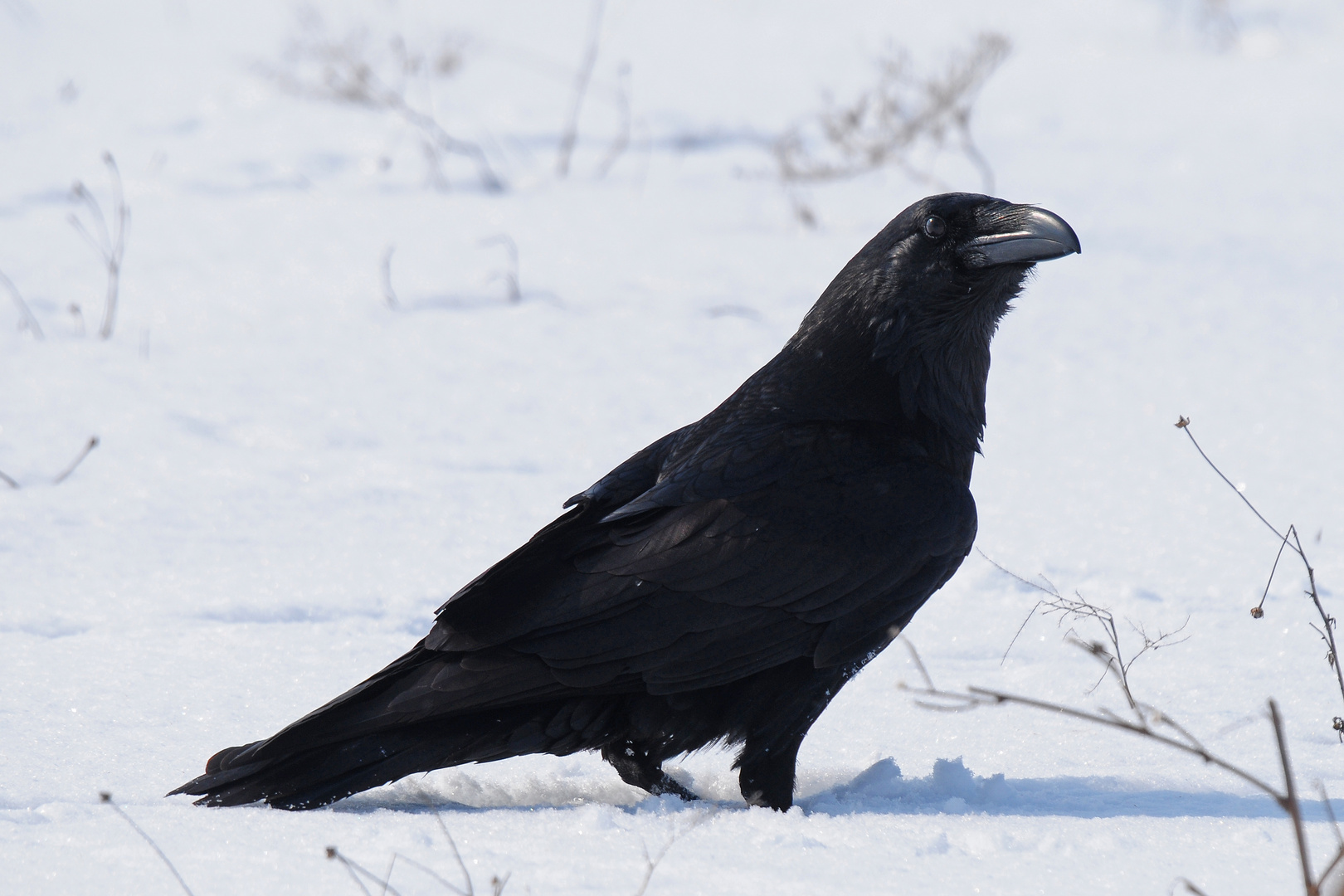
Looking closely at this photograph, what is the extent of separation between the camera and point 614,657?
2.62 metres

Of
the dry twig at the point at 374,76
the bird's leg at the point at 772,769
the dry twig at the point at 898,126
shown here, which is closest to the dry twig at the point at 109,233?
the dry twig at the point at 374,76

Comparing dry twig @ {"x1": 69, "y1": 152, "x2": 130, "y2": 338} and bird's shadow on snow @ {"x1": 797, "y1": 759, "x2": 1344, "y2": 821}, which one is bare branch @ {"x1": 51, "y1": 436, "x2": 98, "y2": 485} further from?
bird's shadow on snow @ {"x1": 797, "y1": 759, "x2": 1344, "y2": 821}

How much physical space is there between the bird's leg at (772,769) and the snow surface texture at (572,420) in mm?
99

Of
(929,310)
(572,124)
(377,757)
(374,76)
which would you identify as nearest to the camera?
(377,757)

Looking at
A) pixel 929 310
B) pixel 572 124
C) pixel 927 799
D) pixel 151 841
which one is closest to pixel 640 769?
pixel 927 799

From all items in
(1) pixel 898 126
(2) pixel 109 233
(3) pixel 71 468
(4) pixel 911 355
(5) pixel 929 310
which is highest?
(1) pixel 898 126

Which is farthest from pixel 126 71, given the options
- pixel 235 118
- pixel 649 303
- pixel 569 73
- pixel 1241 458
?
pixel 1241 458

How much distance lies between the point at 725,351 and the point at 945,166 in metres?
3.35

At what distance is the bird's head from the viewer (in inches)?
122

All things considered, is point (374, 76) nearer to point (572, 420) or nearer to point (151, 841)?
point (572, 420)

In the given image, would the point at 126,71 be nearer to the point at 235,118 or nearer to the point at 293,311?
the point at 235,118

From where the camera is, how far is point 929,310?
3158mm

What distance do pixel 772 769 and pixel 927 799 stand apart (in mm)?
308

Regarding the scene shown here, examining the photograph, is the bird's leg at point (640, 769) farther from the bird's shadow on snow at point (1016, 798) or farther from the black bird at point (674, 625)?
the bird's shadow on snow at point (1016, 798)
